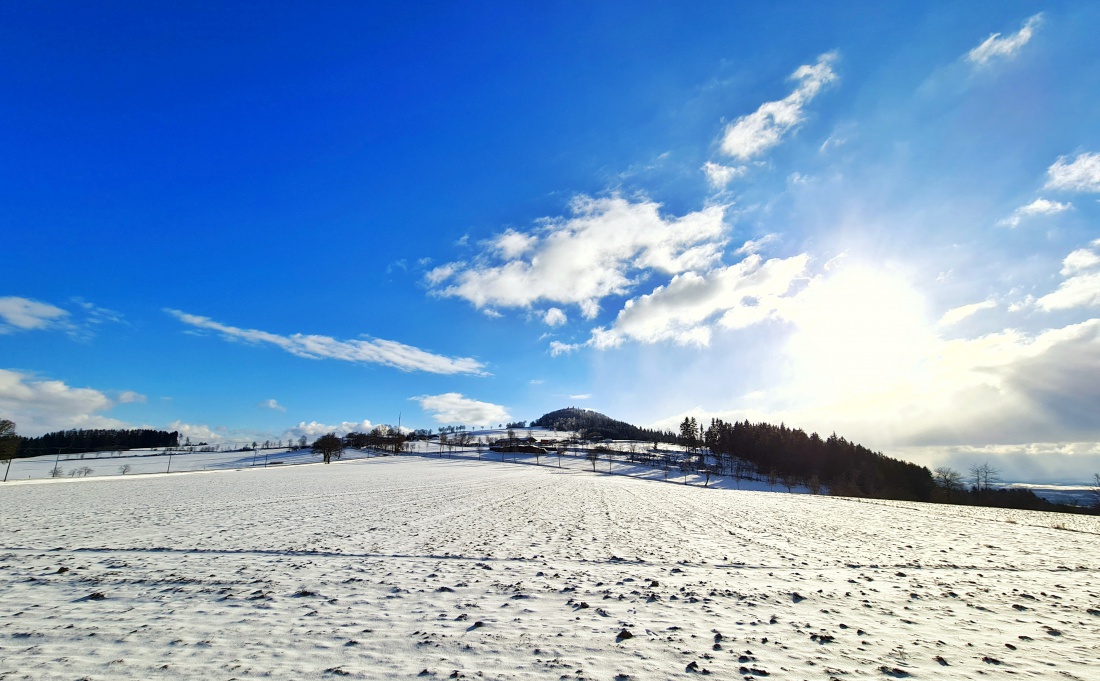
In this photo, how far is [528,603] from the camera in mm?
9469

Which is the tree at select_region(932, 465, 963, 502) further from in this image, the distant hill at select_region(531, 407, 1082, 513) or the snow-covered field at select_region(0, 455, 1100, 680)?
the snow-covered field at select_region(0, 455, 1100, 680)

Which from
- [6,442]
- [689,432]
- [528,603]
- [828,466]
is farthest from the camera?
[689,432]

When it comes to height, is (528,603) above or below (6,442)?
above

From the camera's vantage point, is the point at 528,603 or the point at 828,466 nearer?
the point at 528,603

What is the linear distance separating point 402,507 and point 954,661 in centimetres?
2542

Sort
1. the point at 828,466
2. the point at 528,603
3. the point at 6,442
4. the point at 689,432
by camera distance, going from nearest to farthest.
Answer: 1. the point at 528,603
2. the point at 6,442
3. the point at 828,466
4. the point at 689,432

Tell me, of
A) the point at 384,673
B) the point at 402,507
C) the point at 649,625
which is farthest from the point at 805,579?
the point at 402,507

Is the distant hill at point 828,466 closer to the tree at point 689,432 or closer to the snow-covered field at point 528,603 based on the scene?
the tree at point 689,432

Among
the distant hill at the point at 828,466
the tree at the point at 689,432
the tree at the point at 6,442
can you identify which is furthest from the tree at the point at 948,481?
the tree at the point at 6,442

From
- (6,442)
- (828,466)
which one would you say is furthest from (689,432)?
(6,442)

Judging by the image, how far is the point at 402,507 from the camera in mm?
26250

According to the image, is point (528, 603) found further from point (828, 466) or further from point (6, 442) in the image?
point (828, 466)

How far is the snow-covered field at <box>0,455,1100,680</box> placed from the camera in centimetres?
675

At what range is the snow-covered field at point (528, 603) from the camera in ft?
22.1
